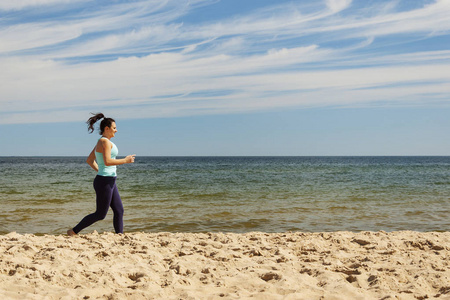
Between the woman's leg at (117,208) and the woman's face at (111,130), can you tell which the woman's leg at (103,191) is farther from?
the woman's face at (111,130)

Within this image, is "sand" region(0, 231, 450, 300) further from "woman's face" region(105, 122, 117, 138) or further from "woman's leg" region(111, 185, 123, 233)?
"woman's face" region(105, 122, 117, 138)

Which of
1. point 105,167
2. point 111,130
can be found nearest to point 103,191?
point 105,167

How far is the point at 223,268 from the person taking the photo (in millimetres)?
4957

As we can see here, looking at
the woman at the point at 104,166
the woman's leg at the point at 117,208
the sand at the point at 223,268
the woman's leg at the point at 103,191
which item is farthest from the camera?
the woman's leg at the point at 117,208

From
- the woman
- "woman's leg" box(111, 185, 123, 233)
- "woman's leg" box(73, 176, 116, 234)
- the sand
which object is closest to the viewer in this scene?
the sand

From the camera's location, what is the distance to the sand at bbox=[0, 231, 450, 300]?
416cm

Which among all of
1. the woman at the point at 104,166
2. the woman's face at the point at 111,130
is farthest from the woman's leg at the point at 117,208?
the woman's face at the point at 111,130

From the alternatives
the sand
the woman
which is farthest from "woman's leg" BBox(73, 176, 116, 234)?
the sand

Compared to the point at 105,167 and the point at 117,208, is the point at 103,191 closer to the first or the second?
the point at 105,167

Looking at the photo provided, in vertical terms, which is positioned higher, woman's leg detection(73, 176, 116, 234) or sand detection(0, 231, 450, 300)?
woman's leg detection(73, 176, 116, 234)

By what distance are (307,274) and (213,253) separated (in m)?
1.43

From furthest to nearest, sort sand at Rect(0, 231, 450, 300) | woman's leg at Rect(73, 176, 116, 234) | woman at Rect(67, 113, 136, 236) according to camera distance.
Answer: woman's leg at Rect(73, 176, 116, 234)
woman at Rect(67, 113, 136, 236)
sand at Rect(0, 231, 450, 300)

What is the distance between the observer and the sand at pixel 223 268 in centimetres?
416

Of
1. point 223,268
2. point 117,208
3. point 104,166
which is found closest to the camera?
point 223,268
